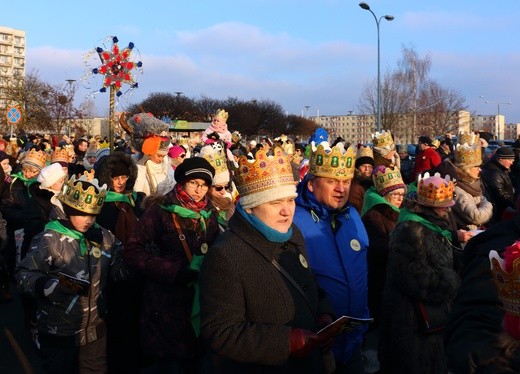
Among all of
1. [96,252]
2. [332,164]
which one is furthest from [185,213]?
[332,164]

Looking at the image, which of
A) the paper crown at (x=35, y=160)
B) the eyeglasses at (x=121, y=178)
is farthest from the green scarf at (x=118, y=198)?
the paper crown at (x=35, y=160)

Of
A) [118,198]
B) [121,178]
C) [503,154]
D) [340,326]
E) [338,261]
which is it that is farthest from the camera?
[503,154]

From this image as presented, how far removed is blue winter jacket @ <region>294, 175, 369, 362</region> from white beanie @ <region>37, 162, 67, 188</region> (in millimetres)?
3433

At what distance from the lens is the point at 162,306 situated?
470cm

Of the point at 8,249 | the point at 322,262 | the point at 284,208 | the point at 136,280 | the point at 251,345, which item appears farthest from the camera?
the point at 8,249

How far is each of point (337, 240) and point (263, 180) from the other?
2.83ft

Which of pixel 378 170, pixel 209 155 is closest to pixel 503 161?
pixel 378 170

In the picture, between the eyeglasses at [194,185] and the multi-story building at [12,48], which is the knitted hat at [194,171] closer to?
the eyeglasses at [194,185]

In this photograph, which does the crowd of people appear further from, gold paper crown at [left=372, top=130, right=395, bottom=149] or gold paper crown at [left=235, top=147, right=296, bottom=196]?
gold paper crown at [left=372, top=130, right=395, bottom=149]

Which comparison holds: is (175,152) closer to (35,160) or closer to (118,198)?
(35,160)

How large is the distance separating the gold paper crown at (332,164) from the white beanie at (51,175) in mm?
3353

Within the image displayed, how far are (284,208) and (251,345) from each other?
0.71m

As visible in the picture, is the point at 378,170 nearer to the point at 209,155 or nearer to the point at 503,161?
the point at 209,155

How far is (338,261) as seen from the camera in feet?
13.7
